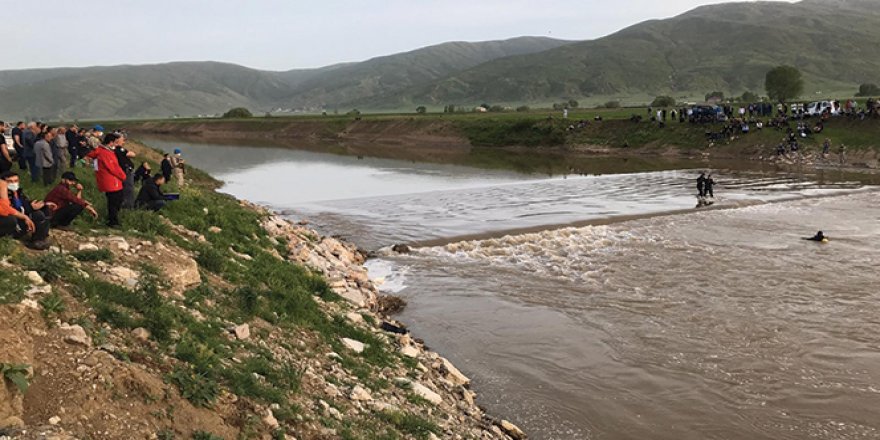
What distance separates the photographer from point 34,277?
9.33m

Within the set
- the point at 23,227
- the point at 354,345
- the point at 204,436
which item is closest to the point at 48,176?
the point at 23,227

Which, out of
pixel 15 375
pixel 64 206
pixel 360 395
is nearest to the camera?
pixel 15 375

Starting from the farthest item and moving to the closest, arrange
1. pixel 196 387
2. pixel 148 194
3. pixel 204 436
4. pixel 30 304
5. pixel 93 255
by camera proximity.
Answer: pixel 148 194
pixel 93 255
pixel 30 304
pixel 196 387
pixel 204 436

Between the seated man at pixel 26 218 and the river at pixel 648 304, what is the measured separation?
9126mm

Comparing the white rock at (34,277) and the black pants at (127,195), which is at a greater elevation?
the black pants at (127,195)

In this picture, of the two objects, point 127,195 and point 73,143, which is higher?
point 73,143

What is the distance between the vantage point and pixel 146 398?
7672 mm

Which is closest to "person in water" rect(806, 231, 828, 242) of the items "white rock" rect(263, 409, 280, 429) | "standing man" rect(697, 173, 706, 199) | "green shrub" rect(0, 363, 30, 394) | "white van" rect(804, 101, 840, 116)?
"standing man" rect(697, 173, 706, 199)

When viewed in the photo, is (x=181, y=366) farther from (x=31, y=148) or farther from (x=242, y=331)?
(x=31, y=148)

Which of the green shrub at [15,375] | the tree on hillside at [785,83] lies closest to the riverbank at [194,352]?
the green shrub at [15,375]

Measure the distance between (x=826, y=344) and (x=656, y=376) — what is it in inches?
203

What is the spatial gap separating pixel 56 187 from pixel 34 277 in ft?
15.3

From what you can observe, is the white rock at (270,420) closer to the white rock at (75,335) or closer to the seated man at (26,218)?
the white rock at (75,335)

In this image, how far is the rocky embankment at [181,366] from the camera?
23.7 feet
